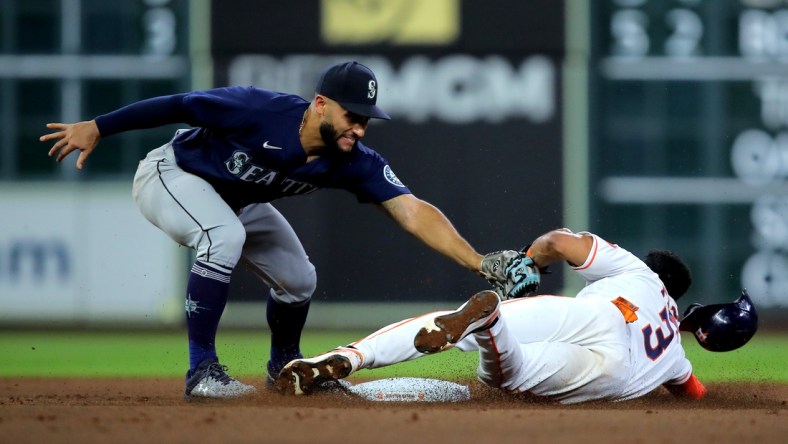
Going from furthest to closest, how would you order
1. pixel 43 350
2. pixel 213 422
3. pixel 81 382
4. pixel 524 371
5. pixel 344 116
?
pixel 43 350, pixel 81 382, pixel 344 116, pixel 524 371, pixel 213 422

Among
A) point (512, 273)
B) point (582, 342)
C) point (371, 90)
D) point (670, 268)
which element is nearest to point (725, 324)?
point (670, 268)

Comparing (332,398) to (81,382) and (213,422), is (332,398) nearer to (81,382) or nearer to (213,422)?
(213,422)

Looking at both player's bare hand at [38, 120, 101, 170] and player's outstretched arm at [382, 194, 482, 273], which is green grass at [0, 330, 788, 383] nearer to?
player's outstretched arm at [382, 194, 482, 273]

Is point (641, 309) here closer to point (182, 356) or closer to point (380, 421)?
point (380, 421)

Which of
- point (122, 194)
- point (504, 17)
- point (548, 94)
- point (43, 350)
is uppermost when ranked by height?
point (504, 17)

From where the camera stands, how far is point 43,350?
8.39 m

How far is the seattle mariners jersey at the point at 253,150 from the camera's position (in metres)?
4.64

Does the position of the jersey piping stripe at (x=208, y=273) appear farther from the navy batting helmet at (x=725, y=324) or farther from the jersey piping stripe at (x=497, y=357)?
the navy batting helmet at (x=725, y=324)

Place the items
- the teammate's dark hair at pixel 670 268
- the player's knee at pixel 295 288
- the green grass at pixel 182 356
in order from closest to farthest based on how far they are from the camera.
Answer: the teammate's dark hair at pixel 670 268 < the player's knee at pixel 295 288 < the green grass at pixel 182 356

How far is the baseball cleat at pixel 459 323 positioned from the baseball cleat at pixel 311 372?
0.92 ft

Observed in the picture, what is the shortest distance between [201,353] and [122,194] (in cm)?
580

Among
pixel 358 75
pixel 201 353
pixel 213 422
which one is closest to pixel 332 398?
pixel 201 353

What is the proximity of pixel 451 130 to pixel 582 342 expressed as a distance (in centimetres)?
519

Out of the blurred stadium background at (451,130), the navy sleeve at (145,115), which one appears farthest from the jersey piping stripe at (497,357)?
the blurred stadium background at (451,130)
